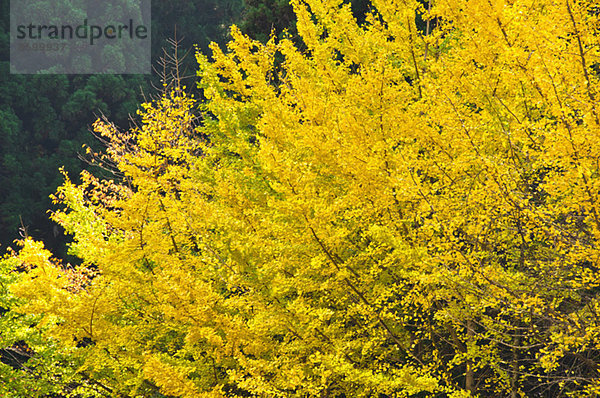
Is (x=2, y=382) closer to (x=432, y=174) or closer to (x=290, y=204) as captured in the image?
(x=290, y=204)

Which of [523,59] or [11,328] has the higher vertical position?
[523,59]

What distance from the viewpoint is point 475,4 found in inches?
230

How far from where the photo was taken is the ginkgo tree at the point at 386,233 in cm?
461

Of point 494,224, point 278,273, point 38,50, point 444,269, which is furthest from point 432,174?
point 38,50

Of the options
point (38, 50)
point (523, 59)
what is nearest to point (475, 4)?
point (523, 59)

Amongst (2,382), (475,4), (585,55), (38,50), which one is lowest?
(2,382)

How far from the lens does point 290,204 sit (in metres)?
5.54

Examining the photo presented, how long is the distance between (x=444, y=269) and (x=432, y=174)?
115 centimetres

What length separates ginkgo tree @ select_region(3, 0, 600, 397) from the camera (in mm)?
4613

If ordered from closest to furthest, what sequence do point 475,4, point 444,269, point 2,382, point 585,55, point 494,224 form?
point 585,55 → point 444,269 → point 494,224 → point 475,4 → point 2,382

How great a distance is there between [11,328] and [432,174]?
7.31 meters

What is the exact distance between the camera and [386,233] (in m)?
5.52

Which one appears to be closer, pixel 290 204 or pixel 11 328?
pixel 290 204

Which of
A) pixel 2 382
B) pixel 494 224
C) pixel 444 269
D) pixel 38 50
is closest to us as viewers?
pixel 444 269
